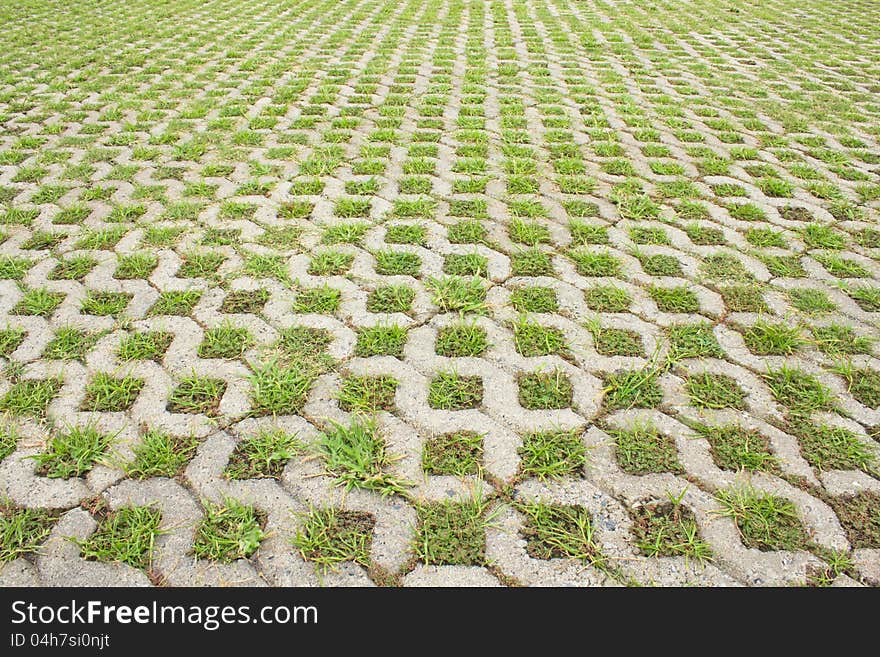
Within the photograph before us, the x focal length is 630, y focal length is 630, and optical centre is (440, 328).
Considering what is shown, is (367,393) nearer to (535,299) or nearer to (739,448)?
(535,299)

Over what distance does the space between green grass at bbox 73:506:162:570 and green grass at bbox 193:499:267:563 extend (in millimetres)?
116

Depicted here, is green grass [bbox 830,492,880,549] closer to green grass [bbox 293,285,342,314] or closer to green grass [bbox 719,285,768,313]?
green grass [bbox 719,285,768,313]

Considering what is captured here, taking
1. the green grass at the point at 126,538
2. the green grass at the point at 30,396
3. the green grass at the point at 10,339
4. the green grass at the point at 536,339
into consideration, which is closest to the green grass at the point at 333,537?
the green grass at the point at 126,538

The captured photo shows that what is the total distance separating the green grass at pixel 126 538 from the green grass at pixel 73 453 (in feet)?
0.69

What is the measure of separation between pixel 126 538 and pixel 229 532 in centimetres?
25

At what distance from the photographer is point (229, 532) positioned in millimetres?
1609

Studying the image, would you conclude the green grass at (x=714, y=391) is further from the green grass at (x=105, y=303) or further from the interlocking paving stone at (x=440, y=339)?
the green grass at (x=105, y=303)

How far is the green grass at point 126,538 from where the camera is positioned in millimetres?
1543

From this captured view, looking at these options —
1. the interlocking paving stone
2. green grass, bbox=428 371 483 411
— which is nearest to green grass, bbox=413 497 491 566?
the interlocking paving stone

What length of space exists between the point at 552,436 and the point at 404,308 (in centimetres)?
82

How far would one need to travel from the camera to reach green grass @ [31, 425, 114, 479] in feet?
5.78

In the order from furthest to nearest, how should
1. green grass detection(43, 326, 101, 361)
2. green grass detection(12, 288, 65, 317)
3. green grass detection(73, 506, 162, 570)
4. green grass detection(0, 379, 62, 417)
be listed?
1. green grass detection(12, 288, 65, 317)
2. green grass detection(43, 326, 101, 361)
3. green grass detection(0, 379, 62, 417)
4. green grass detection(73, 506, 162, 570)

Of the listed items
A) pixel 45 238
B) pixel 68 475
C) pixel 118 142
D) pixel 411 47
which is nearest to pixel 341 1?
pixel 411 47
